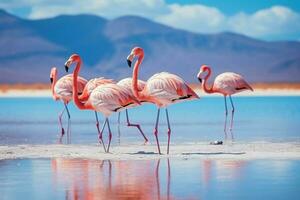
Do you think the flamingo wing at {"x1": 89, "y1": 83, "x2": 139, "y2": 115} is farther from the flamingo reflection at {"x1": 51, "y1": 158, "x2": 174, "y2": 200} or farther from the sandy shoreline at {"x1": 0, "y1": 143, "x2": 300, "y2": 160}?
the flamingo reflection at {"x1": 51, "y1": 158, "x2": 174, "y2": 200}

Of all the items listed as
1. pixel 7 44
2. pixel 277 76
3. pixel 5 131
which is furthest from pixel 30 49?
pixel 5 131

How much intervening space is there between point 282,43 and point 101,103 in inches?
6002

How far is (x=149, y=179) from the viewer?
26.5ft

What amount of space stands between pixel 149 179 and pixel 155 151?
117 inches

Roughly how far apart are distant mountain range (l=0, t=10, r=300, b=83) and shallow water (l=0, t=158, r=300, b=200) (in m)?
109

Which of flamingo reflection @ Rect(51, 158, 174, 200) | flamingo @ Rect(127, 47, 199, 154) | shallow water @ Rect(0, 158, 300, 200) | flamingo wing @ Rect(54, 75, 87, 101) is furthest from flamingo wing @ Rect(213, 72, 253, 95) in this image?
flamingo reflection @ Rect(51, 158, 174, 200)

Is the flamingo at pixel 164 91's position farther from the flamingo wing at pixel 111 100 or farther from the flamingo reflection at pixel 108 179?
the flamingo reflection at pixel 108 179

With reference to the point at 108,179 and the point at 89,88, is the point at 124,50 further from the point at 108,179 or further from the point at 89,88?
the point at 108,179

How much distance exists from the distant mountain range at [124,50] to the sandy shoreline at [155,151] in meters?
106

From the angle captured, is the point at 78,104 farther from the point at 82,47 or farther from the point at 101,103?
the point at 82,47

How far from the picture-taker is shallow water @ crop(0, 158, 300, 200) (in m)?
7.10

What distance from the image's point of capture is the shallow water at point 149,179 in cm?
710

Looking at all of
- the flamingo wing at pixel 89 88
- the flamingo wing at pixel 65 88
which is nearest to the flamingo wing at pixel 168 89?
the flamingo wing at pixel 89 88

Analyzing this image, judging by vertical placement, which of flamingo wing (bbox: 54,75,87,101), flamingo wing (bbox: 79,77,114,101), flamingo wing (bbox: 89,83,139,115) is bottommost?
flamingo wing (bbox: 89,83,139,115)
